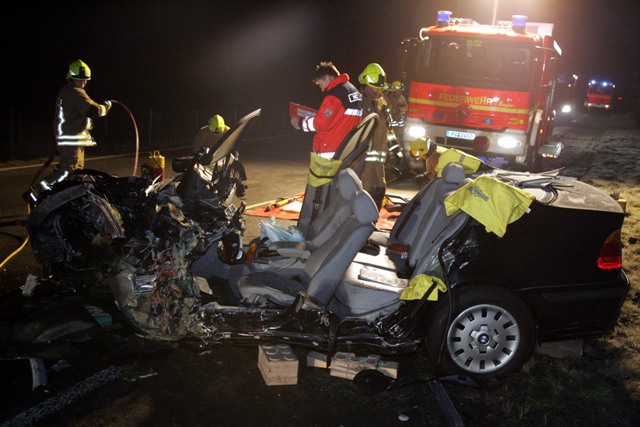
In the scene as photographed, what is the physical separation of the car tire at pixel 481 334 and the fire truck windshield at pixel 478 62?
7.94 metres

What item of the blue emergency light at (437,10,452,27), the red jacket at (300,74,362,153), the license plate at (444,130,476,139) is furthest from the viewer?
the blue emergency light at (437,10,452,27)

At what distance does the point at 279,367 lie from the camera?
12.4 ft

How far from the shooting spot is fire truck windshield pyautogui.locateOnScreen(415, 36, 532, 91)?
11.0 meters

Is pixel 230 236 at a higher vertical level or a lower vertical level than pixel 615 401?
higher

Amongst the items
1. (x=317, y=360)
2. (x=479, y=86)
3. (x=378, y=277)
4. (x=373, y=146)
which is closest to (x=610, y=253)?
(x=378, y=277)

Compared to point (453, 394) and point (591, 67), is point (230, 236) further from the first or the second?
point (591, 67)

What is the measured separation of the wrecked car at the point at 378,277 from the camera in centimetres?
372

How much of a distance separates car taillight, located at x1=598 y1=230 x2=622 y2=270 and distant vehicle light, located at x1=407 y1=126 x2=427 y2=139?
7983 millimetres

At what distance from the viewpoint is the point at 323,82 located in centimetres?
711

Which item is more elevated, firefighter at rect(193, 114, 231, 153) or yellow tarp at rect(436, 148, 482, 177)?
yellow tarp at rect(436, 148, 482, 177)

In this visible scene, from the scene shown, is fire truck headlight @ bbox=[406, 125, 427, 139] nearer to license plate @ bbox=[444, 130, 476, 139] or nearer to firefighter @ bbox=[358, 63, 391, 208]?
license plate @ bbox=[444, 130, 476, 139]

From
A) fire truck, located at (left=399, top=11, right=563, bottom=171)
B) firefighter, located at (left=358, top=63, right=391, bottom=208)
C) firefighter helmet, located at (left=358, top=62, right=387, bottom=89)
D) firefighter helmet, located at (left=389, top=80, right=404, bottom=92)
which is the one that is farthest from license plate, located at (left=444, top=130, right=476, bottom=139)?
firefighter helmet, located at (left=358, top=62, right=387, bottom=89)

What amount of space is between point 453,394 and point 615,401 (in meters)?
1.08

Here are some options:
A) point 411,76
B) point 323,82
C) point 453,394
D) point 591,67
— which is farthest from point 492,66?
point 591,67
